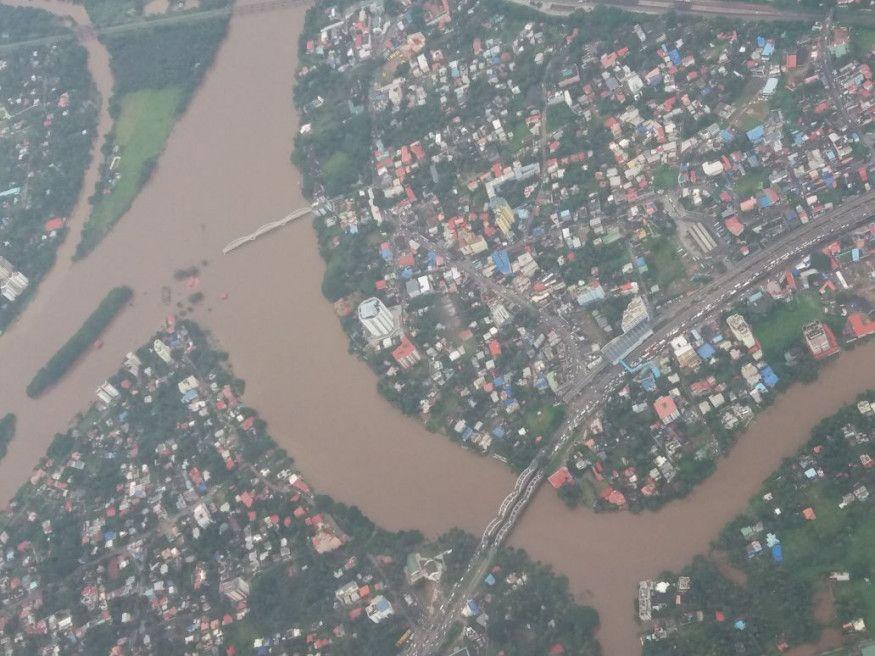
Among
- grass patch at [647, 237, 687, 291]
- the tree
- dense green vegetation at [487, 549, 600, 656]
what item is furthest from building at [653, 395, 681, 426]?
the tree

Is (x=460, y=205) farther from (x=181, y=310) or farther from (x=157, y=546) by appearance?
(x=157, y=546)

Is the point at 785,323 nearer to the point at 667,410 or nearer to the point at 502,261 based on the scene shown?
the point at 667,410

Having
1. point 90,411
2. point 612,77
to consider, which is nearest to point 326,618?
point 90,411

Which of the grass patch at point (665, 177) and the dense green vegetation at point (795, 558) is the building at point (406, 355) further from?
the dense green vegetation at point (795, 558)

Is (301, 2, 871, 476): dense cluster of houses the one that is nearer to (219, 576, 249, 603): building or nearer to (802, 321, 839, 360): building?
(802, 321, 839, 360): building

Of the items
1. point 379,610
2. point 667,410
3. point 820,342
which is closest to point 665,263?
point 667,410
